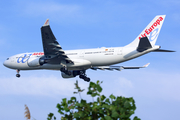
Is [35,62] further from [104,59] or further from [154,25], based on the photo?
[154,25]

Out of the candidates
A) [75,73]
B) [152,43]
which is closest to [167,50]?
[152,43]

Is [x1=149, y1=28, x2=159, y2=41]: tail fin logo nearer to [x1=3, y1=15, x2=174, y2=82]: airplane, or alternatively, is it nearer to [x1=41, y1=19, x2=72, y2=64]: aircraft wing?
[x1=3, y1=15, x2=174, y2=82]: airplane

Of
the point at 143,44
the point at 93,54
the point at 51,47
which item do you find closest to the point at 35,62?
the point at 51,47

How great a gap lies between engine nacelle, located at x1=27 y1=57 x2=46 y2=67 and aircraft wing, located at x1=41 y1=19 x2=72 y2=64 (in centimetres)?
109

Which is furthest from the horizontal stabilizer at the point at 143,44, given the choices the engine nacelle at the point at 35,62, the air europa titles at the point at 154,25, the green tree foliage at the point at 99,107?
the green tree foliage at the point at 99,107

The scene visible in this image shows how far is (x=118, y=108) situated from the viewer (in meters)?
8.54

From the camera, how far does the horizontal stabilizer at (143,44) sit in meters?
31.2

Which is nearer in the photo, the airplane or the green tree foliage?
the green tree foliage

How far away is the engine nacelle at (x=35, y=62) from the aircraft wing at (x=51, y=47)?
1093mm

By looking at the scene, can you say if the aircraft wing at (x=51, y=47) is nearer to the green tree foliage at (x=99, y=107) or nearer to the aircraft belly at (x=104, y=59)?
the aircraft belly at (x=104, y=59)

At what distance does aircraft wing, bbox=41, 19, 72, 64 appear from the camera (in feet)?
99.2

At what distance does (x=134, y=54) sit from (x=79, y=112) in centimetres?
2612

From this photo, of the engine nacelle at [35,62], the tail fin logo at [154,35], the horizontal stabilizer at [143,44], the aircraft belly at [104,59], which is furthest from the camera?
the engine nacelle at [35,62]

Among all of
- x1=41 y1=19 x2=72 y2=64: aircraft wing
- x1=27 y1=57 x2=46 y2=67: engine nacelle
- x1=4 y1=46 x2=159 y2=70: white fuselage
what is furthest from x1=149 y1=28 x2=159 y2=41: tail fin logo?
x1=27 y1=57 x2=46 y2=67: engine nacelle
